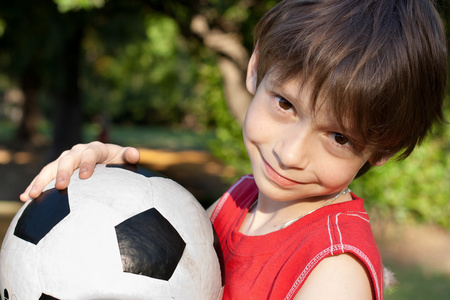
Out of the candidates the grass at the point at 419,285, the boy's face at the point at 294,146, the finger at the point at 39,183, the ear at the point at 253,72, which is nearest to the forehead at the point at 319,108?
the boy's face at the point at 294,146

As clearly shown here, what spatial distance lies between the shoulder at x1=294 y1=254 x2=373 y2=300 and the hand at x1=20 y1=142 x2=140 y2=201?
0.78 meters

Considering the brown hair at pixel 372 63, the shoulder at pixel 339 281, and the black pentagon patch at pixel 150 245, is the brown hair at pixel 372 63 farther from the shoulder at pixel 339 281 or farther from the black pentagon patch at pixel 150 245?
the black pentagon patch at pixel 150 245

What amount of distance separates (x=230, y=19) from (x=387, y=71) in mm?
7244

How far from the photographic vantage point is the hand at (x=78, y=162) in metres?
1.61

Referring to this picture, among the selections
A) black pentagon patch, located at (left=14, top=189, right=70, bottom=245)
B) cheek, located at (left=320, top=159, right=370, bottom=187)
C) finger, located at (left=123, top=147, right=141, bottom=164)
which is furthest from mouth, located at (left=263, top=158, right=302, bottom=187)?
black pentagon patch, located at (left=14, top=189, right=70, bottom=245)

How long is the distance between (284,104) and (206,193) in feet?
35.1

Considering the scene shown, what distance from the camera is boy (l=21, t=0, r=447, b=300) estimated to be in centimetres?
134

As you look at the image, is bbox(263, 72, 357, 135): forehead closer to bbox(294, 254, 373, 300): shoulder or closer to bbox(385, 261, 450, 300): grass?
bbox(294, 254, 373, 300): shoulder

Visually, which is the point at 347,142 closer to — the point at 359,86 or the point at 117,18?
the point at 359,86

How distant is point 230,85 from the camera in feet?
26.3

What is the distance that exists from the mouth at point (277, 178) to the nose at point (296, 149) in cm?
8

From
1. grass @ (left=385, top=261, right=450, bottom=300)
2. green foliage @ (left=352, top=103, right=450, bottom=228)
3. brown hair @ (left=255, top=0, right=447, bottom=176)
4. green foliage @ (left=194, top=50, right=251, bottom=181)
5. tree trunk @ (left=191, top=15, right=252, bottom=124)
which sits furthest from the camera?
green foliage @ (left=194, top=50, right=251, bottom=181)

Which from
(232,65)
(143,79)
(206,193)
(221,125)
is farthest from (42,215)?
(143,79)

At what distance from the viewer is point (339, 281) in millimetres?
1345
